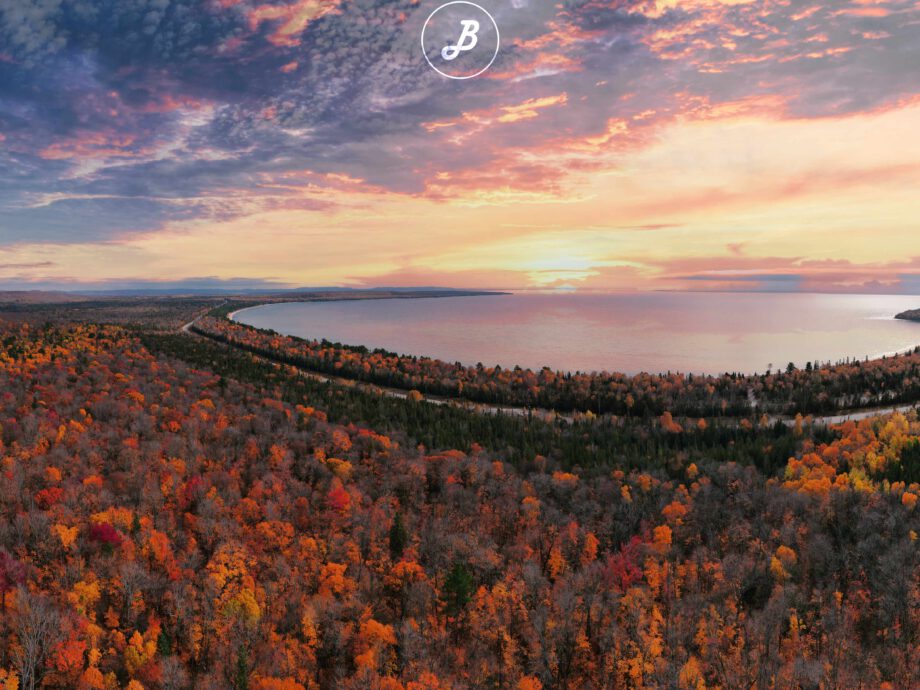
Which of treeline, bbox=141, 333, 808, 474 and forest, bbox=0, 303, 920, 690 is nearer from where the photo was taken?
forest, bbox=0, 303, 920, 690

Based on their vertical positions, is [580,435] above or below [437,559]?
above

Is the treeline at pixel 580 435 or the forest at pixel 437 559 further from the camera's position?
the treeline at pixel 580 435

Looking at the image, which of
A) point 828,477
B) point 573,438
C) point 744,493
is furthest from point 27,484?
point 828,477

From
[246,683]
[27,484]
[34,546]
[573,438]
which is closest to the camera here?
[246,683]

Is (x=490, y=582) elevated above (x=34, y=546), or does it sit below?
below

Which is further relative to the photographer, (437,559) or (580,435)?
Answer: (580,435)

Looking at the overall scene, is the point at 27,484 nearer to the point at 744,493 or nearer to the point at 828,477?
the point at 744,493

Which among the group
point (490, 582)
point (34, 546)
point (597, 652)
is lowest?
point (597, 652)

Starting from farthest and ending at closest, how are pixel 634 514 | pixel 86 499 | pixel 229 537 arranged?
pixel 634 514 → pixel 86 499 → pixel 229 537
